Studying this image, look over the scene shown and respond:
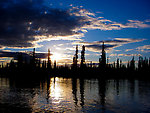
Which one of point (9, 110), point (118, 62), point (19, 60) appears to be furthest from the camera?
point (118, 62)

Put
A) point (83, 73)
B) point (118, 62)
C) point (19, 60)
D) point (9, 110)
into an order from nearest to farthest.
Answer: point (9, 110) < point (83, 73) < point (19, 60) < point (118, 62)

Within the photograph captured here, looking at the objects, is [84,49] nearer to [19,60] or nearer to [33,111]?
[19,60]

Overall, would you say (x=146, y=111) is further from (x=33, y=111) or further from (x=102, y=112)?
(x=33, y=111)

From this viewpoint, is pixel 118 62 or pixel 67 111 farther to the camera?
pixel 118 62

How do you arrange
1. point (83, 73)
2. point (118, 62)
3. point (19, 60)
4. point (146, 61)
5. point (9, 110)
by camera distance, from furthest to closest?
1. point (118, 62)
2. point (146, 61)
3. point (19, 60)
4. point (83, 73)
5. point (9, 110)

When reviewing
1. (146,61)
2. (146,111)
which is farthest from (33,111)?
(146,61)

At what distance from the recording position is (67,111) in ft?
58.5

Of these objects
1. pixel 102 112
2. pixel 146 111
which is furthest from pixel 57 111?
pixel 146 111

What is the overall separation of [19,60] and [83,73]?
5413 centimetres

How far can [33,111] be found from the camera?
1731cm

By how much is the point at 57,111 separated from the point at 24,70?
353 ft

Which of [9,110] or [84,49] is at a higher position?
[84,49]

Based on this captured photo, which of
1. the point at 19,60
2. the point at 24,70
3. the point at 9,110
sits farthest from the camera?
the point at 19,60

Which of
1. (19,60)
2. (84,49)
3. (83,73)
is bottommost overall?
(83,73)
